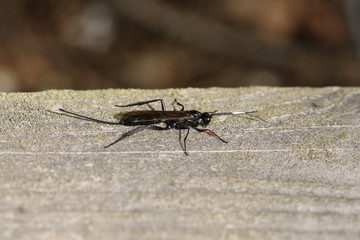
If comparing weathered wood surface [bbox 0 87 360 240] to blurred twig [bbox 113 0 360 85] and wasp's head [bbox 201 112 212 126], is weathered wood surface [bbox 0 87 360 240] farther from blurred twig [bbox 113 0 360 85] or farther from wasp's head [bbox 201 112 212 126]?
blurred twig [bbox 113 0 360 85]

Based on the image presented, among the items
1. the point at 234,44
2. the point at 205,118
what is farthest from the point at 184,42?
the point at 205,118

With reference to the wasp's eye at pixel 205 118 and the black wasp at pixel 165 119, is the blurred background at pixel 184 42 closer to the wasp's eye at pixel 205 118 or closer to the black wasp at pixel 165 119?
the black wasp at pixel 165 119

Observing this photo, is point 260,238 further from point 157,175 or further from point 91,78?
point 91,78

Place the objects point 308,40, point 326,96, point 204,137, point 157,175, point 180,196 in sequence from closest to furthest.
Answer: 1. point 180,196
2. point 157,175
3. point 204,137
4. point 326,96
5. point 308,40

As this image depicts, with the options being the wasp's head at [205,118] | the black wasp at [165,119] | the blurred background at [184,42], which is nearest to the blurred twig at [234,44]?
the blurred background at [184,42]

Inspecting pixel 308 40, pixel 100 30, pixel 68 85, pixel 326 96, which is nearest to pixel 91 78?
pixel 68 85

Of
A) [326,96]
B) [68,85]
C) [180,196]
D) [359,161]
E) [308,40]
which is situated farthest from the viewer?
[308,40]
